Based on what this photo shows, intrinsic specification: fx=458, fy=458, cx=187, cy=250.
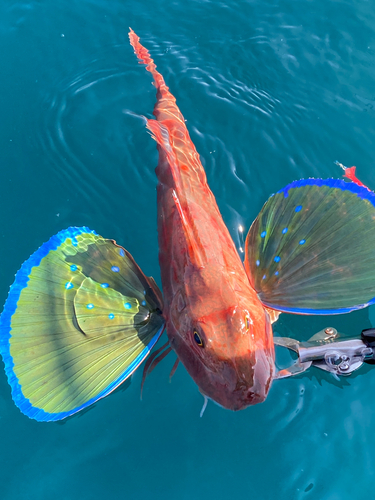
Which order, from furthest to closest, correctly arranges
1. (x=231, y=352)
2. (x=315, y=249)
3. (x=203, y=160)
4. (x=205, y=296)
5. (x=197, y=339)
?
(x=203, y=160), (x=315, y=249), (x=205, y=296), (x=197, y=339), (x=231, y=352)

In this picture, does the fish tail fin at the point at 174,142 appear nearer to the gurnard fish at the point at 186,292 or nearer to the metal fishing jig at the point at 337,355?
the gurnard fish at the point at 186,292

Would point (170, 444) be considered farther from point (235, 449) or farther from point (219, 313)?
point (219, 313)

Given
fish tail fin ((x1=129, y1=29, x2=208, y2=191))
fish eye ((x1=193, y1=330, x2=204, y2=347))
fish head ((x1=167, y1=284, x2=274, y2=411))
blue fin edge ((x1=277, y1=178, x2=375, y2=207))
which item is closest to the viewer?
fish head ((x1=167, y1=284, x2=274, y2=411))

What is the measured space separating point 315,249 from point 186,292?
1.45 m

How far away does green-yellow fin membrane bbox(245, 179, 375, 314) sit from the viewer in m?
4.09

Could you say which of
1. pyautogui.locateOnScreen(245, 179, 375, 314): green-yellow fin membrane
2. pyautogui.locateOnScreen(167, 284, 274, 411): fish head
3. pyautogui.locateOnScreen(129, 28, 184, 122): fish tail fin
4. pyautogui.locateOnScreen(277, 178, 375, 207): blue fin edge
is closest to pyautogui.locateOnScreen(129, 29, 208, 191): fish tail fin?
pyautogui.locateOnScreen(129, 28, 184, 122): fish tail fin

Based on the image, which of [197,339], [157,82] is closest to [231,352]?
[197,339]

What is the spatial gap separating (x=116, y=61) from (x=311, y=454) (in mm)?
5595

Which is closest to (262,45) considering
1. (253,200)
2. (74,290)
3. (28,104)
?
(253,200)

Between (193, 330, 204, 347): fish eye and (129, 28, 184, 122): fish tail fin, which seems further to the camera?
(129, 28, 184, 122): fish tail fin

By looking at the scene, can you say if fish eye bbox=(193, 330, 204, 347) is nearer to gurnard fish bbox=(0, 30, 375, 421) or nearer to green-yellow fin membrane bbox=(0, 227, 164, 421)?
gurnard fish bbox=(0, 30, 375, 421)

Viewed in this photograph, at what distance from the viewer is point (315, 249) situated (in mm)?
4359

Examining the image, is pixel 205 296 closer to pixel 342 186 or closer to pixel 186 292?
pixel 186 292

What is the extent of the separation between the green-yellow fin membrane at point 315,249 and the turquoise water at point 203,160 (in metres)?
0.45
